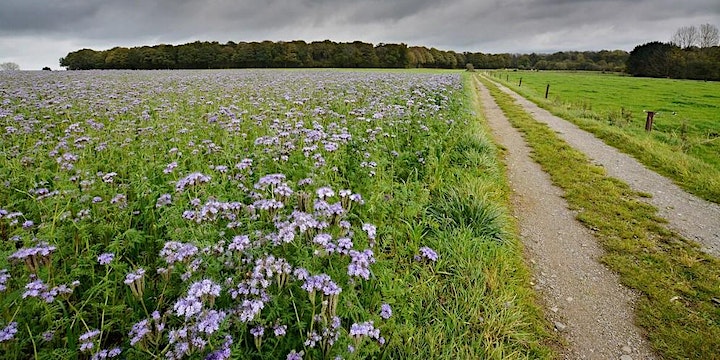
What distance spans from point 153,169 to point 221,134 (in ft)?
7.49

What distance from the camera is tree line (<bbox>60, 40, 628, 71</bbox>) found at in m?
59.5

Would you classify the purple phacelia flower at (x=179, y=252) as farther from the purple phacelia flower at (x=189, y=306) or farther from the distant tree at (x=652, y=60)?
the distant tree at (x=652, y=60)

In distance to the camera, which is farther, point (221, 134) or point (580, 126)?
point (580, 126)

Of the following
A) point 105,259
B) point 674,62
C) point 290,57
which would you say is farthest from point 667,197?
point 674,62

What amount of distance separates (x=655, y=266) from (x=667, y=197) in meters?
3.34

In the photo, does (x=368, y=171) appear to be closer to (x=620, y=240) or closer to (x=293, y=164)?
(x=293, y=164)

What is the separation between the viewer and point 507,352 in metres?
3.09

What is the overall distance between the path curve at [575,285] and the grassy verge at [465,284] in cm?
24

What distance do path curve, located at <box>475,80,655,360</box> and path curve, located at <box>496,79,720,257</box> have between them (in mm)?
1530

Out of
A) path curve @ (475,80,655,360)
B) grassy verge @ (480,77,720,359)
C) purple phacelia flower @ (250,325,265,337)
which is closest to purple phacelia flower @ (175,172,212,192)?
purple phacelia flower @ (250,325,265,337)

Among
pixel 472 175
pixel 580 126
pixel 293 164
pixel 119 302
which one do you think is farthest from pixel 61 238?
pixel 580 126

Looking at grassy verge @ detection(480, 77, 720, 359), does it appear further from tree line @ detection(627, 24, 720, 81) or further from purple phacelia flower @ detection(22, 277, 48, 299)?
tree line @ detection(627, 24, 720, 81)

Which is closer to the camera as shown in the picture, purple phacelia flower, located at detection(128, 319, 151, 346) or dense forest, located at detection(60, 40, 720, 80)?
purple phacelia flower, located at detection(128, 319, 151, 346)

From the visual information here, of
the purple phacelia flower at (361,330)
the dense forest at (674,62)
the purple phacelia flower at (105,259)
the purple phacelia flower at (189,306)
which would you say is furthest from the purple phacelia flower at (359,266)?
the dense forest at (674,62)
